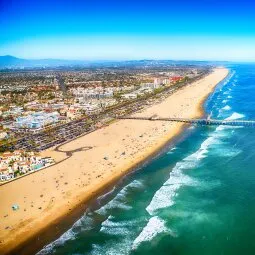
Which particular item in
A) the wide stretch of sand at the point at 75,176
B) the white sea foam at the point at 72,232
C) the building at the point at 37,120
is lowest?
the white sea foam at the point at 72,232

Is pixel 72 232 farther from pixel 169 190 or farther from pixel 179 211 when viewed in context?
pixel 169 190

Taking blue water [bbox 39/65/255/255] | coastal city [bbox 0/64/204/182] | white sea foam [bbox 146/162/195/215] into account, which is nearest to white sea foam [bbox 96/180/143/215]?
blue water [bbox 39/65/255/255]

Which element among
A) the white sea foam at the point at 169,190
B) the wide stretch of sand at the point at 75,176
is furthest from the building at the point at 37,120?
the white sea foam at the point at 169,190

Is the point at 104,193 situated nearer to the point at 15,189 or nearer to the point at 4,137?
the point at 15,189

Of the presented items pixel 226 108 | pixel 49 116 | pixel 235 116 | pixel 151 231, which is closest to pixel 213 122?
pixel 235 116

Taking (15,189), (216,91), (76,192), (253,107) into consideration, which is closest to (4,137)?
(15,189)

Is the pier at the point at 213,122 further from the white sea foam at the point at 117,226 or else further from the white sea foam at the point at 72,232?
the white sea foam at the point at 72,232

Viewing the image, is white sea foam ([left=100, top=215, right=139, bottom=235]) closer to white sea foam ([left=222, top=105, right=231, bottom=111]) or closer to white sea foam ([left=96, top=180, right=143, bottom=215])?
white sea foam ([left=96, top=180, right=143, bottom=215])
